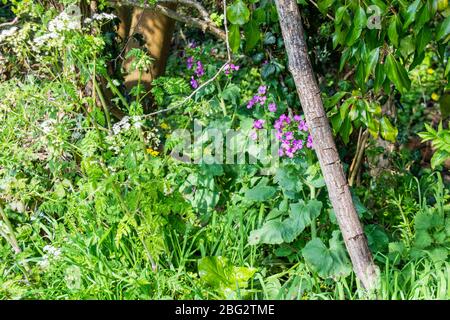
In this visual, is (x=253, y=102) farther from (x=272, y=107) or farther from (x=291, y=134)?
(x=291, y=134)

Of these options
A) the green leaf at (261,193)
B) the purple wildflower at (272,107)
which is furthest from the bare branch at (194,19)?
the green leaf at (261,193)

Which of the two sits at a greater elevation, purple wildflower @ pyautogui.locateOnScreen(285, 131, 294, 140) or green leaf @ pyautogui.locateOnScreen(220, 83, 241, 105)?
green leaf @ pyautogui.locateOnScreen(220, 83, 241, 105)

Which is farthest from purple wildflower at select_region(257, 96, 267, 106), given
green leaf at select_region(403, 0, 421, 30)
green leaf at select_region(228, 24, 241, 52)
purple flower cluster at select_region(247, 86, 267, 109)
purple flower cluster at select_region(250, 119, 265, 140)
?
green leaf at select_region(403, 0, 421, 30)

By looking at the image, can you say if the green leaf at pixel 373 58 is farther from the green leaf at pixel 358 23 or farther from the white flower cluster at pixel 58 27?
the white flower cluster at pixel 58 27

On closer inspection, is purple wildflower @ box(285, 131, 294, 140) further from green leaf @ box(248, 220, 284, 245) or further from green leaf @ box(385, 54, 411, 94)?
green leaf @ box(385, 54, 411, 94)

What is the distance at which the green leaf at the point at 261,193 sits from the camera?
3762mm

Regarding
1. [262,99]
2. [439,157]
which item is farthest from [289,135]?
[439,157]

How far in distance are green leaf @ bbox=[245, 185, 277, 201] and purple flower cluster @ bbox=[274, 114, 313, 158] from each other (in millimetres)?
213

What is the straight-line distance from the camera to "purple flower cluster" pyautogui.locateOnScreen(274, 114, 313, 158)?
3.80 m

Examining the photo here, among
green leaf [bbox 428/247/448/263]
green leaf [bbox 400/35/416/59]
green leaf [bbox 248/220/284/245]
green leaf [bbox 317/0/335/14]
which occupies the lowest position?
green leaf [bbox 428/247/448/263]

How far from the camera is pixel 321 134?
3102 mm
